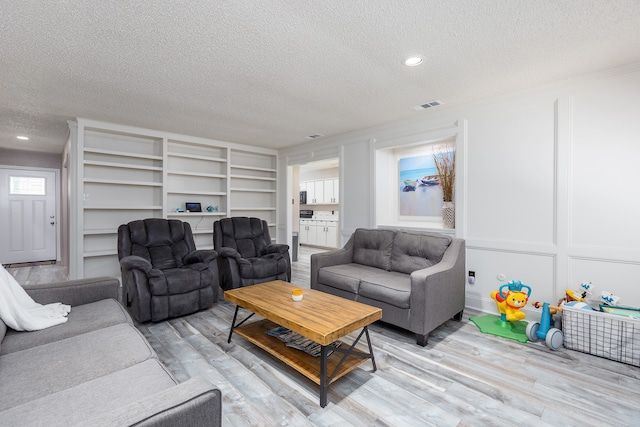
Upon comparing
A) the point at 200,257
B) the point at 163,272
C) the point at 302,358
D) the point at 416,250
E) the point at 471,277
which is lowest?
the point at 302,358

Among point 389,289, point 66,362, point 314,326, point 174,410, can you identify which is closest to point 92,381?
point 66,362

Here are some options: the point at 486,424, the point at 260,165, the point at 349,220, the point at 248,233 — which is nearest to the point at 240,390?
the point at 486,424

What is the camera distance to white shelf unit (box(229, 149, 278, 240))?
566cm

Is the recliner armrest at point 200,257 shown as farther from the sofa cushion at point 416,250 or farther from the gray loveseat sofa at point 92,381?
the sofa cushion at point 416,250

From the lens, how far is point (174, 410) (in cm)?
84

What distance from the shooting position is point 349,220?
4.70m

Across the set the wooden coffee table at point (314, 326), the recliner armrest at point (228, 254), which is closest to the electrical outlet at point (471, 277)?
the wooden coffee table at point (314, 326)

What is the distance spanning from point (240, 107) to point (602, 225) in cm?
380

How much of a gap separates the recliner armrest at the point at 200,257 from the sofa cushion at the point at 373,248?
1764mm

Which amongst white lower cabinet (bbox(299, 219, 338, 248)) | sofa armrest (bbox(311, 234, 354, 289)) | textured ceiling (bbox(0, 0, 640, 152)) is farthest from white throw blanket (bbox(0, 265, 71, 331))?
white lower cabinet (bbox(299, 219, 338, 248))

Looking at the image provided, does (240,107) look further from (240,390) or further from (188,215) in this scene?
(240,390)

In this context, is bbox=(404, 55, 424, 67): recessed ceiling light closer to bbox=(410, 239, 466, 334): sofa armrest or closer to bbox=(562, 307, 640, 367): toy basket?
bbox=(410, 239, 466, 334): sofa armrest

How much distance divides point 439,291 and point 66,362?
258 cm

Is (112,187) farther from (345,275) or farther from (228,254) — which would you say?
(345,275)
